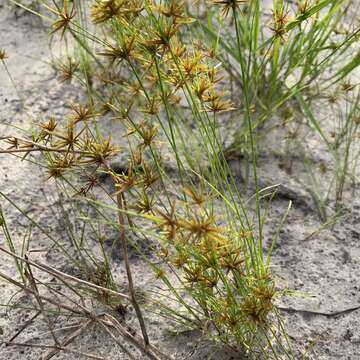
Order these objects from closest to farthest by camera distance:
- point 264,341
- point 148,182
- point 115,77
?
1. point 148,182
2. point 264,341
3. point 115,77

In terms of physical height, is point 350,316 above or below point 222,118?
below

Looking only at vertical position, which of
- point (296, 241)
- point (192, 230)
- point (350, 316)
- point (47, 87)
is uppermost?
point (47, 87)

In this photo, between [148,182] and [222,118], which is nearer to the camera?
[148,182]

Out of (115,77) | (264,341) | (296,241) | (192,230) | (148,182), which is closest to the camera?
(192,230)

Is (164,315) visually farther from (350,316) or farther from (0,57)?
(0,57)

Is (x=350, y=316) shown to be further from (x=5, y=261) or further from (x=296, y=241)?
(x=5, y=261)

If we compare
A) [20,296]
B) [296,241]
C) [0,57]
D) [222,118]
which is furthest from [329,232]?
[0,57]
